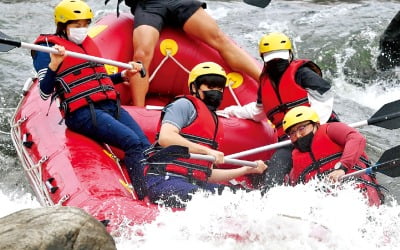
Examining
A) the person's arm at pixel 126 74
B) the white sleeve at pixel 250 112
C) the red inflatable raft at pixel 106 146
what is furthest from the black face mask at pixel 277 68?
the person's arm at pixel 126 74

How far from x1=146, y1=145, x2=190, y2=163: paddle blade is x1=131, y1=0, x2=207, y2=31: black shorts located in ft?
7.24

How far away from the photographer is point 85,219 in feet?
11.6

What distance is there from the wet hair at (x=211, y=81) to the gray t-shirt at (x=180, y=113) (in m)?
0.16

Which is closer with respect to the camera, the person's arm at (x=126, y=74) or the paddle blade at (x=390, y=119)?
the paddle blade at (x=390, y=119)

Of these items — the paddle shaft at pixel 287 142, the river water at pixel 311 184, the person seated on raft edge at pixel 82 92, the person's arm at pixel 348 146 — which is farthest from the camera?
the paddle shaft at pixel 287 142

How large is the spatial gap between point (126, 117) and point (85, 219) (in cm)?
212

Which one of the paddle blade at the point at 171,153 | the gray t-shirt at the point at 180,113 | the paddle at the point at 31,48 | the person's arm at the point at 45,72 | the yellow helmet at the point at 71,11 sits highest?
the yellow helmet at the point at 71,11

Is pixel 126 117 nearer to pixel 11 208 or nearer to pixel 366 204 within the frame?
pixel 11 208

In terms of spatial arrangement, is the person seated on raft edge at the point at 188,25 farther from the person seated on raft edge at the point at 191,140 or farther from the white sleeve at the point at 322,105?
the person seated on raft edge at the point at 191,140

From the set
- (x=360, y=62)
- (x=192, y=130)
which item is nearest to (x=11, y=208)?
(x=192, y=130)

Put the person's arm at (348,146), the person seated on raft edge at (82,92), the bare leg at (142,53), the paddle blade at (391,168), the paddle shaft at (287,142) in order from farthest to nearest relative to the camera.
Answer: the bare leg at (142,53), the paddle shaft at (287,142), the person seated on raft edge at (82,92), the paddle blade at (391,168), the person's arm at (348,146)

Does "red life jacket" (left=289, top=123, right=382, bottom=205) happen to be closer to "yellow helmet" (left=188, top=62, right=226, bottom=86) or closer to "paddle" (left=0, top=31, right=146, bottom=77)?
"yellow helmet" (left=188, top=62, right=226, bottom=86)

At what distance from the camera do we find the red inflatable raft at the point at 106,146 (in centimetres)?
478

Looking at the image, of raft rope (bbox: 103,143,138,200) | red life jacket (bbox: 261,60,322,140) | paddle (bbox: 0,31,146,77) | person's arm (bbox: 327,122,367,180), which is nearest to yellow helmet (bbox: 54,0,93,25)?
paddle (bbox: 0,31,146,77)
